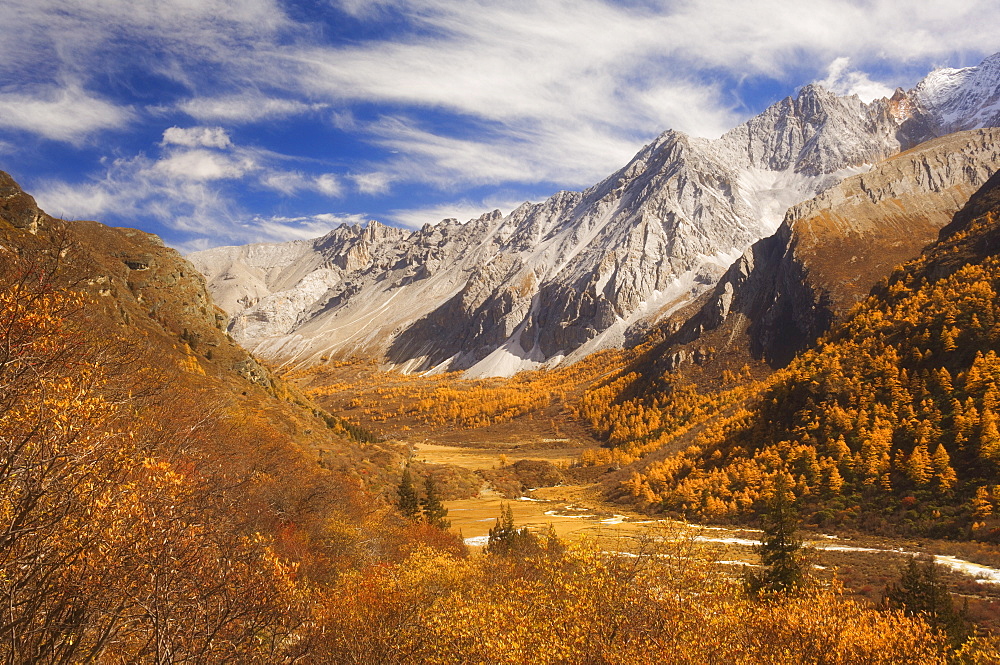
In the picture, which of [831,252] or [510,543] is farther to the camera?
[831,252]

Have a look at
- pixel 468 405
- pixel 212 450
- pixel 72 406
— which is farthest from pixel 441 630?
pixel 468 405

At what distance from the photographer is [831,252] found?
128250 millimetres

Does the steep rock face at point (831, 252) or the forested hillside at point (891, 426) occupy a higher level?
the steep rock face at point (831, 252)

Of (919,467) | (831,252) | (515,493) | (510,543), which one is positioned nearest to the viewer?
(510,543)

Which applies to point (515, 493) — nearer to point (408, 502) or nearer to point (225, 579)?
point (408, 502)

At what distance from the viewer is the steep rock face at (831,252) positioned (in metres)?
118

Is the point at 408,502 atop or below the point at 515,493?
atop

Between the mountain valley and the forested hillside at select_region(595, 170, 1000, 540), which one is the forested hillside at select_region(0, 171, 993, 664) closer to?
the mountain valley

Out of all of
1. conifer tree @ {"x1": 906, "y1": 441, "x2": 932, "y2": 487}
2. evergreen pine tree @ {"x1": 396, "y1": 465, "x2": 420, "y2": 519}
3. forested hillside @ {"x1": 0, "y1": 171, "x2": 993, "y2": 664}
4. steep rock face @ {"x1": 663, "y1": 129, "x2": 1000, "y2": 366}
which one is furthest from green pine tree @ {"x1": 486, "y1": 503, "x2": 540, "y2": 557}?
steep rock face @ {"x1": 663, "y1": 129, "x2": 1000, "y2": 366}

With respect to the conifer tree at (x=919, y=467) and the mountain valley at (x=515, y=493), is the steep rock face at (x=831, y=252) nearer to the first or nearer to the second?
the mountain valley at (x=515, y=493)

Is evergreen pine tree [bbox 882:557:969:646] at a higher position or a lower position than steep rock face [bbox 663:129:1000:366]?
lower

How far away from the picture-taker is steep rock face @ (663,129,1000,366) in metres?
118

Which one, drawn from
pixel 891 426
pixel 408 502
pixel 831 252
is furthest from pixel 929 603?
pixel 831 252

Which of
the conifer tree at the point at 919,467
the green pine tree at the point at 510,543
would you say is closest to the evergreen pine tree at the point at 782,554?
the green pine tree at the point at 510,543
